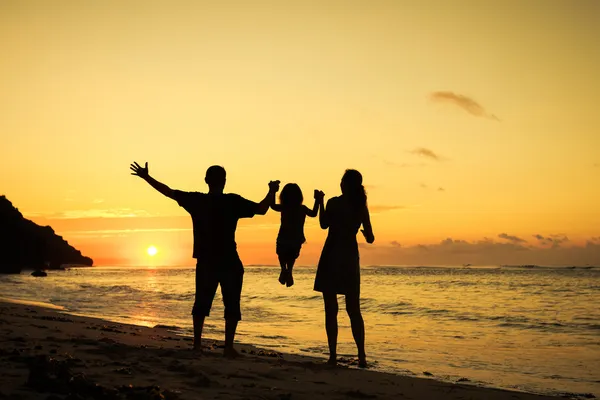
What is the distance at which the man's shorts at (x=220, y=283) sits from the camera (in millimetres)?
7637

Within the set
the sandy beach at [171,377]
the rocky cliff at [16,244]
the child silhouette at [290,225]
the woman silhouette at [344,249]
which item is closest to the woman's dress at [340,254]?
the woman silhouette at [344,249]

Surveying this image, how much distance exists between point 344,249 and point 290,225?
943 mm

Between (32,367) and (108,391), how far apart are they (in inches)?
37.6

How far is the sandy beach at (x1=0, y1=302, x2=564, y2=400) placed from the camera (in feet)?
16.0

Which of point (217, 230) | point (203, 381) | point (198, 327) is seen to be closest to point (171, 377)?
point (203, 381)

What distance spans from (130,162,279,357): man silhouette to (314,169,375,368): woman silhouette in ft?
3.14

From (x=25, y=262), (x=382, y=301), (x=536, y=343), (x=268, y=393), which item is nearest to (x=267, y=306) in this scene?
(x=382, y=301)

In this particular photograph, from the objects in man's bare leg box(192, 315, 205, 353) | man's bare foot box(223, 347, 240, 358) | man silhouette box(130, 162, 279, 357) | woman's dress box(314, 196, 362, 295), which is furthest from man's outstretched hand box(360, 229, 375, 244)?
man's bare leg box(192, 315, 205, 353)

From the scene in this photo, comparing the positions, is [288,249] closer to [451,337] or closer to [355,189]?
[355,189]

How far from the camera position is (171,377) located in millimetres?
5887

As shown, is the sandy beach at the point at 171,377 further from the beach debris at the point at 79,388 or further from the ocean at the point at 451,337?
the ocean at the point at 451,337

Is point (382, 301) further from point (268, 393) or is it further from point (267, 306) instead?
point (268, 393)

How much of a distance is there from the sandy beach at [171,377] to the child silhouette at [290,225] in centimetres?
139

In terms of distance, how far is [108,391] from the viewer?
4758mm
